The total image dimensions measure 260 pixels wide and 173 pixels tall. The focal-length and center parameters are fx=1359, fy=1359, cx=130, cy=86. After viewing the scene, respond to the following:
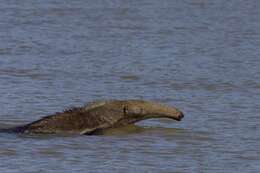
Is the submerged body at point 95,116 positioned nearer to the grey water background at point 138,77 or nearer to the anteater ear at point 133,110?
the anteater ear at point 133,110

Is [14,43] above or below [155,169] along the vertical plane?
above

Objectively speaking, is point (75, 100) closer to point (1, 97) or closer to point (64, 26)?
point (1, 97)

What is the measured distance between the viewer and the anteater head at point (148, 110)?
46.0 feet

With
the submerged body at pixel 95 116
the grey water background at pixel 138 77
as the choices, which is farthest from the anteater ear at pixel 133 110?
the grey water background at pixel 138 77

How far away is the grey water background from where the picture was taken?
514 inches

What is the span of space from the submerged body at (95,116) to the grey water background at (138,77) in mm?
158

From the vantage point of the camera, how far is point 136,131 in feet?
47.3

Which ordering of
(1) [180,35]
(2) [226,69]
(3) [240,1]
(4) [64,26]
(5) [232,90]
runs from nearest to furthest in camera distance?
(5) [232,90]
(2) [226,69]
(1) [180,35]
(4) [64,26]
(3) [240,1]

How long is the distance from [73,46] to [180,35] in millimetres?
2332

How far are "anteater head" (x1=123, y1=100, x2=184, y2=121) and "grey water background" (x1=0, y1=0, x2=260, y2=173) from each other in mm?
243

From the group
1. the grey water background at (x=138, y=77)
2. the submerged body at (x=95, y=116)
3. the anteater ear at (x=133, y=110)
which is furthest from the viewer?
the anteater ear at (x=133, y=110)

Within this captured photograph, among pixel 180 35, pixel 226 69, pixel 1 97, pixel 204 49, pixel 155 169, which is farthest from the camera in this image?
pixel 180 35

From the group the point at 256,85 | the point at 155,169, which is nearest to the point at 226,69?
the point at 256,85

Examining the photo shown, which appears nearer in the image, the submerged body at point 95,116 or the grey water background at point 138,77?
the grey water background at point 138,77
